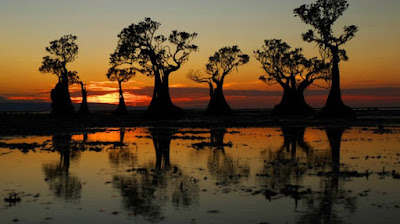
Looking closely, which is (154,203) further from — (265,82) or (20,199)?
(265,82)

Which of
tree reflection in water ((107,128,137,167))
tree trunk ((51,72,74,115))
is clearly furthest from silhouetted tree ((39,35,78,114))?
tree reflection in water ((107,128,137,167))

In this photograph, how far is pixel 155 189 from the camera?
40.8 feet

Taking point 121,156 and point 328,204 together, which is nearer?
point 328,204

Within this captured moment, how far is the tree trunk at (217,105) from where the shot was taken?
297 ft

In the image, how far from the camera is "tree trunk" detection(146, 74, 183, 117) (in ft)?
236

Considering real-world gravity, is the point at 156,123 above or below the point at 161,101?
below

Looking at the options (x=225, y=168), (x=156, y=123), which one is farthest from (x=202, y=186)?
(x=156, y=123)

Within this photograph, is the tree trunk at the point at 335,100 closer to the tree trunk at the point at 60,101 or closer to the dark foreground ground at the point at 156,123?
the dark foreground ground at the point at 156,123

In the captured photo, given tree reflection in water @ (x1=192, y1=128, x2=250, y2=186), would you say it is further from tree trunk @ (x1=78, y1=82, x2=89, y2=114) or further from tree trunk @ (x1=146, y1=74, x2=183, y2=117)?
tree trunk @ (x1=78, y1=82, x2=89, y2=114)

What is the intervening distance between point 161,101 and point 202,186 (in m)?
60.0

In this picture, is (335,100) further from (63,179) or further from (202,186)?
(63,179)

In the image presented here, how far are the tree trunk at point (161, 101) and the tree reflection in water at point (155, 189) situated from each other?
179 ft

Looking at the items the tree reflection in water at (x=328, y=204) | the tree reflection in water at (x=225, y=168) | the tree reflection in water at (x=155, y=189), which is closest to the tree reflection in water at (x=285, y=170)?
the tree reflection in water at (x=328, y=204)

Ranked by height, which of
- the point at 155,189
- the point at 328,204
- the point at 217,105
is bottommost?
the point at 155,189
